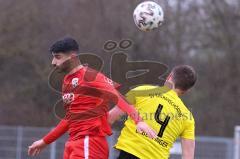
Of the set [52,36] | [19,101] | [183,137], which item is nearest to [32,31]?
[52,36]

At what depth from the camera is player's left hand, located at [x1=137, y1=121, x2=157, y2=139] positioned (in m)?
4.93

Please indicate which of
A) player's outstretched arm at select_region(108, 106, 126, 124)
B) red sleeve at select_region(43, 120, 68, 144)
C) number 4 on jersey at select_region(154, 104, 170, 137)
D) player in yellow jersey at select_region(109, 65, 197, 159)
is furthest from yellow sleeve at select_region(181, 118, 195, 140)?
red sleeve at select_region(43, 120, 68, 144)

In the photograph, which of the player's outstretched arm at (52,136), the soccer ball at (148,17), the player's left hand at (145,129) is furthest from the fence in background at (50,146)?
the player's left hand at (145,129)

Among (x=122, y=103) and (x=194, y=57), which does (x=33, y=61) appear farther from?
(x=122, y=103)

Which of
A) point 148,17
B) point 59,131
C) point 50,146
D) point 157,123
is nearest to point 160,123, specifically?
point 157,123

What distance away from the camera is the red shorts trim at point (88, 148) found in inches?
215

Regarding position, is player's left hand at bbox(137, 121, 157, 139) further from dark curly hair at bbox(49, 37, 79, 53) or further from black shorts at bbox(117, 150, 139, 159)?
dark curly hair at bbox(49, 37, 79, 53)

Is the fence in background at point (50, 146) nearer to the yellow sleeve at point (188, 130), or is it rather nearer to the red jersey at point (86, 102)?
the red jersey at point (86, 102)

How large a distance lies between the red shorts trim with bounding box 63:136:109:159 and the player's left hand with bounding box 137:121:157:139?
→ 619mm

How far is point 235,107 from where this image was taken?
2216 centimetres

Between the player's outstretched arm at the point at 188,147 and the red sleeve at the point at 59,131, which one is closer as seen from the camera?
the player's outstretched arm at the point at 188,147

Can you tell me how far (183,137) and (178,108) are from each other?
0.82 feet

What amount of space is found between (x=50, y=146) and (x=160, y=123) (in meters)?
9.25

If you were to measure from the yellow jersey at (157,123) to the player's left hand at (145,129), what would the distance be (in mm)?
337
